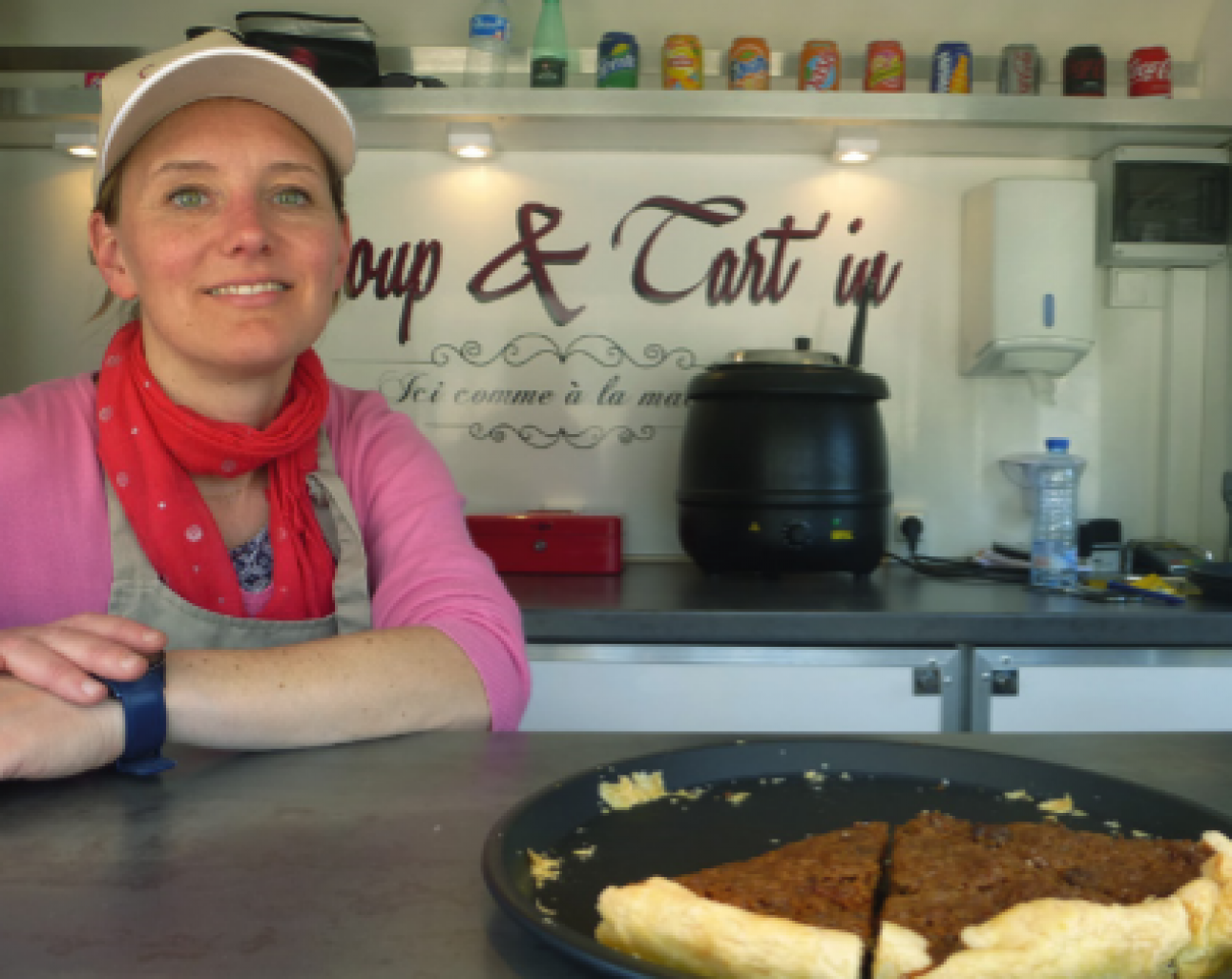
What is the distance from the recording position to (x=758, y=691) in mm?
1847

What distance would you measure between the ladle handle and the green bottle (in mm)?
746

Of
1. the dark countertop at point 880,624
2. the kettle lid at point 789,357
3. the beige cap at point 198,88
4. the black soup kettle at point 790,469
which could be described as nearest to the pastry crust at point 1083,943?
the beige cap at point 198,88

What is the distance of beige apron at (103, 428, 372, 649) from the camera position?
1166mm

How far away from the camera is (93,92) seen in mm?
2268

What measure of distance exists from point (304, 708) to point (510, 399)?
5.48 feet

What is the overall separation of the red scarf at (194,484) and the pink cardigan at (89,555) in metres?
0.03

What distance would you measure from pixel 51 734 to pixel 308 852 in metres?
0.26

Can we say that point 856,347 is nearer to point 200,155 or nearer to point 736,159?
point 736,159

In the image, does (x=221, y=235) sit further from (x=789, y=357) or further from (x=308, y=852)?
(x=789, y=357)

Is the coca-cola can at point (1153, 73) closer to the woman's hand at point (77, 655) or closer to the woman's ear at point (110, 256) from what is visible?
the woman's ear at point (110, 256)

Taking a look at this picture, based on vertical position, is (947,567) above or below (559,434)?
below

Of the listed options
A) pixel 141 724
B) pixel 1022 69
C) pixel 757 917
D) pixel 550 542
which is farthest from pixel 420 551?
pixel 1022 69

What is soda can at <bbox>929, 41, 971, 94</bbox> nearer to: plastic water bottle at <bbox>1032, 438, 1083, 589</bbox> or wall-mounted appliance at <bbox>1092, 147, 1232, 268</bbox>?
wall-mounted appliance at <bbox>1092, 147, 1232, 268</bbox>

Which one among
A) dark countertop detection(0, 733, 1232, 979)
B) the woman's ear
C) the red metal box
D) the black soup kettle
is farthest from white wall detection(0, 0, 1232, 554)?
dark countertop detection(0, 733, 1232, 979)
